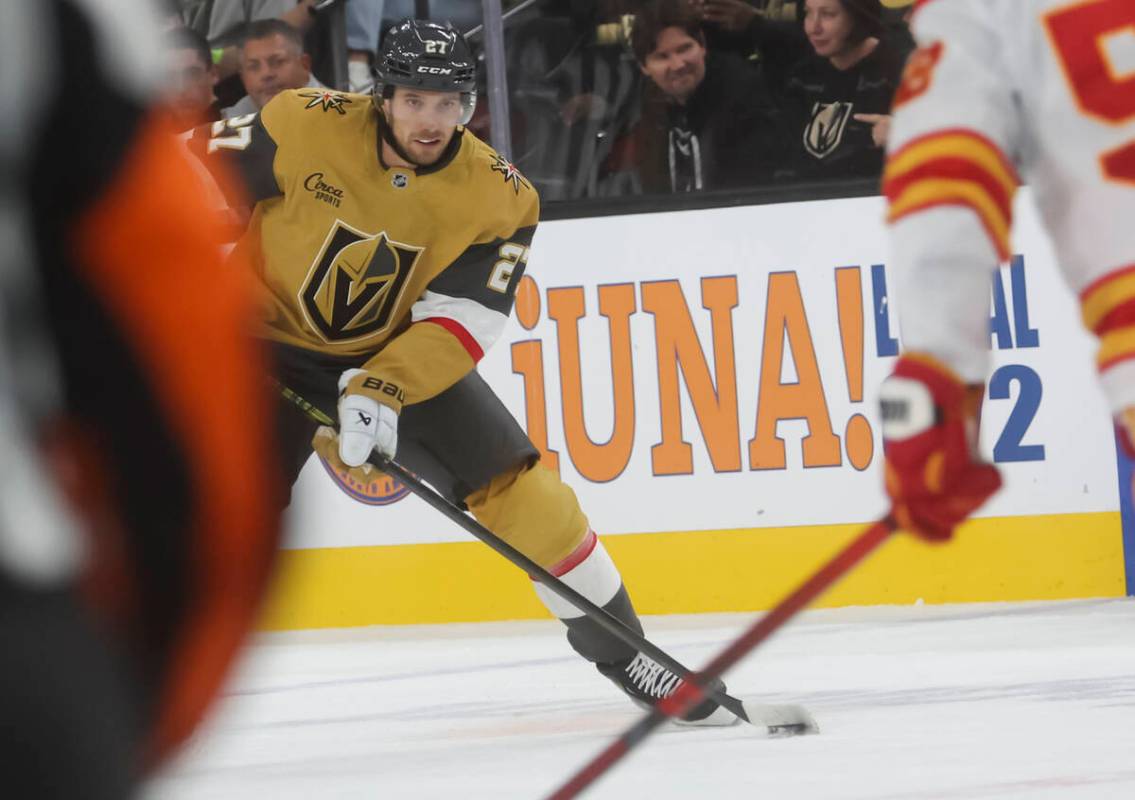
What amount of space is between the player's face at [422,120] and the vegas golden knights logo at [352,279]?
163 millimetres

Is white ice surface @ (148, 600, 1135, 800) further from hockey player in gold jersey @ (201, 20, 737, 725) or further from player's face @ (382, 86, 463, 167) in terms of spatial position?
player's face @ (382, 86, 463, 167)

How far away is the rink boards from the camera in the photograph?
456 cm

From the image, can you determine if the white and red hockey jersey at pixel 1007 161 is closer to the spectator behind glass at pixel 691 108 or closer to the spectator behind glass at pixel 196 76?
the spectator behind glass at pixel 691 108

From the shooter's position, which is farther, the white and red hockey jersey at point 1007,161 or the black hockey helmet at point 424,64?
the black hockey helmet at point 424,64

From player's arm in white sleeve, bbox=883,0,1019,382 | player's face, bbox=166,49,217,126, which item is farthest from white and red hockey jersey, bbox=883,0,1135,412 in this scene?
player's face, bbox=166,49,217,126

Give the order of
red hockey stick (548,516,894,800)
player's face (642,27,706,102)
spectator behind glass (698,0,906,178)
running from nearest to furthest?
red hockey stick (548,516,894,800) → spectator behind glass (698,0,906,178) → player's face (642,27,706,102)

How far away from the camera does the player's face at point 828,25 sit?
4.79 m

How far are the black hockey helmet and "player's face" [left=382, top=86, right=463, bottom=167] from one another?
0.02 metres

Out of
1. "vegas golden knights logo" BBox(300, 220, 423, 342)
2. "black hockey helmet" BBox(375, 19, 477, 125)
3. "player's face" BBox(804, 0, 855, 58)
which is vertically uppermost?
"black hockey helmet" BBox(375, 19, 477, 125)

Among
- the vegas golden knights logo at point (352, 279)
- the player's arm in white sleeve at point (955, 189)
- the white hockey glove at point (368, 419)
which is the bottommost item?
the white hockey glove at point (368, 419)

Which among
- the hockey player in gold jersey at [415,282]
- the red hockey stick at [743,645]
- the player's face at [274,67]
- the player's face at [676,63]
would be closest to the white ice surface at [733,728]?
the hockey player in gold jersey at [415,282]

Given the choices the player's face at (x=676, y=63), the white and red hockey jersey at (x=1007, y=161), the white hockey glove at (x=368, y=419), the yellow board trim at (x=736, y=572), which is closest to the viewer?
the white and red hockey jersey at (x=1007, y=161)

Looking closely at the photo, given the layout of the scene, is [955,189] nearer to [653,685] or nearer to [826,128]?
[653,685]

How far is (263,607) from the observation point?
0.69m
